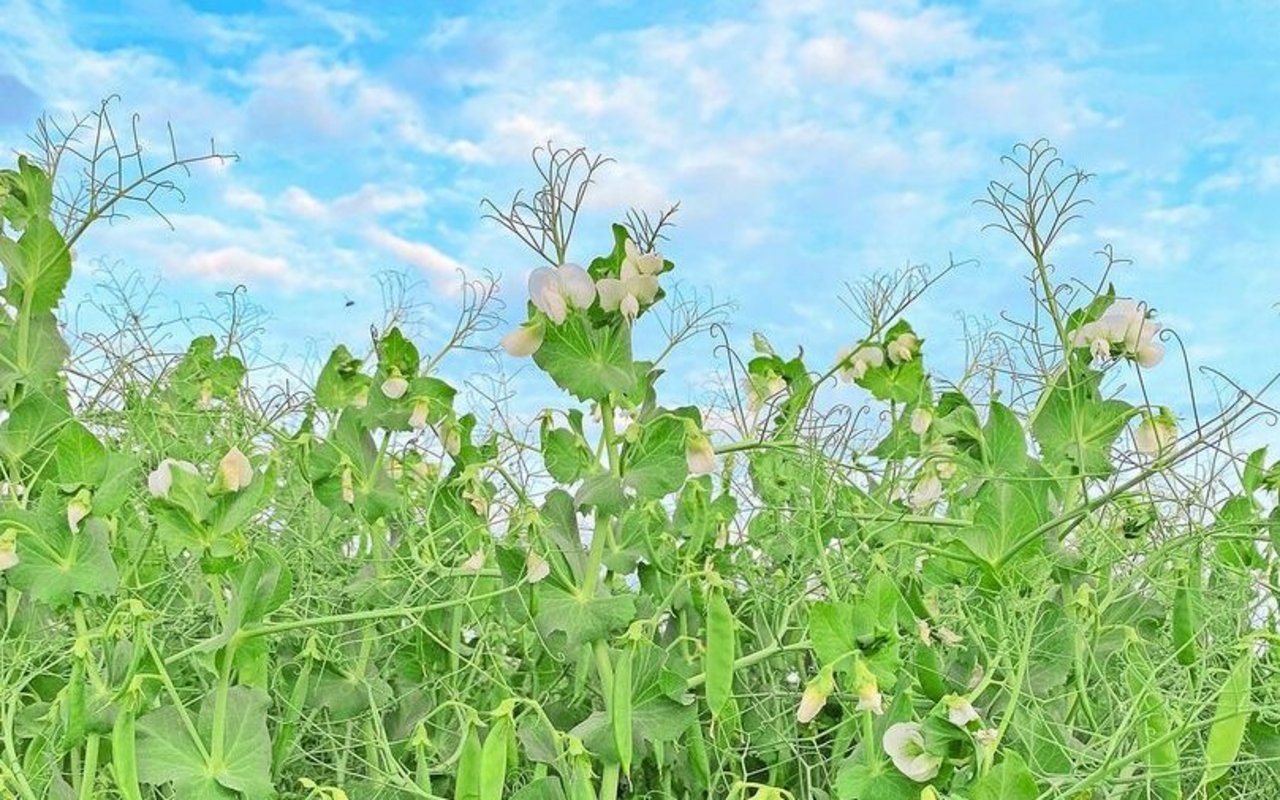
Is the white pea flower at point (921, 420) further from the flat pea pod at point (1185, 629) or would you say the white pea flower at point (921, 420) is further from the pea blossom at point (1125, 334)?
the flat pea pod at point (1185, 629)

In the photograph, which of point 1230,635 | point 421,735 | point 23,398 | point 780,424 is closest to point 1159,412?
point 1230,635

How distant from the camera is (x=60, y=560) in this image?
4.67 ft

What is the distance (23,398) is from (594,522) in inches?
32.6

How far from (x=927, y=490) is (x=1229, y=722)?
44cm

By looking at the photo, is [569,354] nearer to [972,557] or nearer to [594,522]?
[594,522]

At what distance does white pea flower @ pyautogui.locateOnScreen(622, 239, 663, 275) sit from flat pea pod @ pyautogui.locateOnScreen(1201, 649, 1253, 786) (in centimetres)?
73

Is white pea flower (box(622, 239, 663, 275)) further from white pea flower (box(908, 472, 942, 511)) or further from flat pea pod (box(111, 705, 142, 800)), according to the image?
flat pea pod (box(111, 705, 142, 800))

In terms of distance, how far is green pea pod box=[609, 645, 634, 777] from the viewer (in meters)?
1.24

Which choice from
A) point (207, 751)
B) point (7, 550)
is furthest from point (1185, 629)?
point (7, 550)

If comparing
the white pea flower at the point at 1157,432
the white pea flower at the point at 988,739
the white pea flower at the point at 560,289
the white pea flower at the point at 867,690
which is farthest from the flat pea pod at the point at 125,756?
the white pea flower at the point at 1157,432

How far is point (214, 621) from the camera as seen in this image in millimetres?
1675

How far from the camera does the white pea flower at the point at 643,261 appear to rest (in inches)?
52.3

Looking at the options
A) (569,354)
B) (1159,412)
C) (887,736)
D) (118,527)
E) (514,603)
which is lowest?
(887,736)

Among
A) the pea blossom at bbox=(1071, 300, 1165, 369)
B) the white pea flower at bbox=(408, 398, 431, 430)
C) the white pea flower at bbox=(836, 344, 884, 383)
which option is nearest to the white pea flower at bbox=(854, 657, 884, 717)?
the pea blossom at bbox=(1071, 300, 1165, 369)
